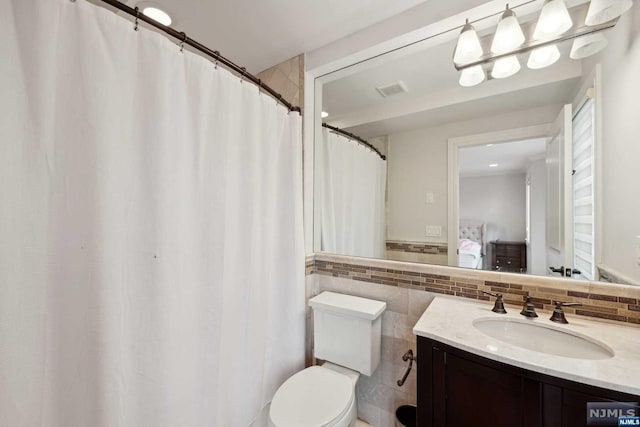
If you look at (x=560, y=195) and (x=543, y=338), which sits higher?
(x=560, y=195)

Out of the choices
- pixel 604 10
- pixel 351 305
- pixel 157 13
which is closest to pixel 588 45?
pixel 604 10

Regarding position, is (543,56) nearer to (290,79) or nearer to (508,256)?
(508,256)

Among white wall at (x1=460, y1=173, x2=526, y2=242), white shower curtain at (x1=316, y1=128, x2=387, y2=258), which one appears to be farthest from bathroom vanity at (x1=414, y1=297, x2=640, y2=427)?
white shower curtain at (x1=316, y1=128, x2=387, y2=258)

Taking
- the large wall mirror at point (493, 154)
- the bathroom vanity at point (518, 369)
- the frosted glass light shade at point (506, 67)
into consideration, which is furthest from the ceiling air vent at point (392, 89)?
the bathroom vanity at point (518, 369)

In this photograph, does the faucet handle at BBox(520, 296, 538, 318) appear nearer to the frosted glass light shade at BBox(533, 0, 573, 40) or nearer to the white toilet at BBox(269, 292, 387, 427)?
the white toilet at BBox(269, 292, 387, 427)

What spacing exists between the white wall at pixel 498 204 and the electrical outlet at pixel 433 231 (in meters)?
0.15

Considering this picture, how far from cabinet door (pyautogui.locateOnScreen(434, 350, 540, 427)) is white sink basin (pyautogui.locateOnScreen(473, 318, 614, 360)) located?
26 centimetres

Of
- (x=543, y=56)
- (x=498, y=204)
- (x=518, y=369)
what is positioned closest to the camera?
(x=518, y=369)

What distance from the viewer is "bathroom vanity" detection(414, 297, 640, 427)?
65 centimetres

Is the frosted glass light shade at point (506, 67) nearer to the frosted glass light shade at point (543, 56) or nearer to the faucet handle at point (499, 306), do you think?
the frosted glass light shade at point (543, 56)

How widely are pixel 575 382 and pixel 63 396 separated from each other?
1496 mm

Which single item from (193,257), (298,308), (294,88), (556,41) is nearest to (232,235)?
(193,257)

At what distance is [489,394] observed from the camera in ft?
2.52

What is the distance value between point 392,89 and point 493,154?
81cm
